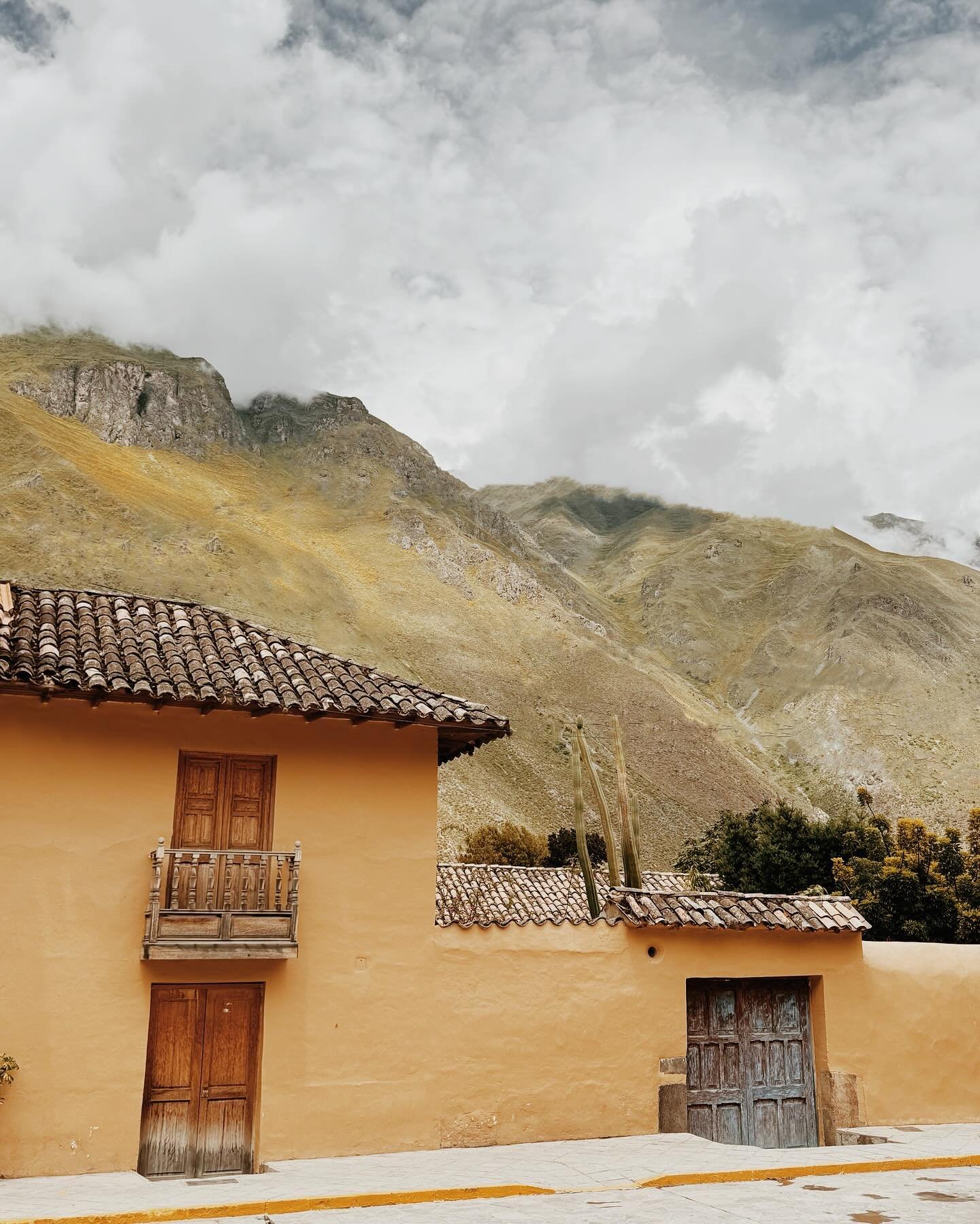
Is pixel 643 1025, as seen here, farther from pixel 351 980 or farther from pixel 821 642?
pixel 821 642

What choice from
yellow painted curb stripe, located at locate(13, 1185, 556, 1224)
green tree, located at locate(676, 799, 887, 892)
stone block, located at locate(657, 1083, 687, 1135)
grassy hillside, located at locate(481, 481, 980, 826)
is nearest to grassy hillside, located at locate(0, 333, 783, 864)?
grassy hillside, located at locate(481, 481, 980, 826)

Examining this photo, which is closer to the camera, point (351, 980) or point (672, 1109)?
point (351, 980)

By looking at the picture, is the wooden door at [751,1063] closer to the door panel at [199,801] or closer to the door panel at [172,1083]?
the door panel at [172,1083]

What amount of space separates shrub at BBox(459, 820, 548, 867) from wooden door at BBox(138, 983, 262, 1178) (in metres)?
26.8

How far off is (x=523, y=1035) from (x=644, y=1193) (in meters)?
2.99

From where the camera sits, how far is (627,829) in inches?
566

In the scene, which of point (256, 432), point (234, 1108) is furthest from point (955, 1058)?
point (256, 432)

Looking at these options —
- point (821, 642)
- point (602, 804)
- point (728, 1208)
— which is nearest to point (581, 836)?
point (602, 804)

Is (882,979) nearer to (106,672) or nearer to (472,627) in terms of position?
(106,672)

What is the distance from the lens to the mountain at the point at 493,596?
197 ft

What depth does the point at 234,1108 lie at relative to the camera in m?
9.95

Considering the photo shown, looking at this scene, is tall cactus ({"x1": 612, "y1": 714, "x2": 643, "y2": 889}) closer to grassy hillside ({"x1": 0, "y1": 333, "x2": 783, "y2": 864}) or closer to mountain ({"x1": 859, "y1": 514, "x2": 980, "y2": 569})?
grassy hillside ({"x1": 0, "y1": 333, "x2": 783, "y2": 864})

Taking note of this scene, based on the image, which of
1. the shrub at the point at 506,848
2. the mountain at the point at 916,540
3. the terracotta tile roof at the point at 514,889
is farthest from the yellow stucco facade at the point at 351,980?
the mountain at the point at 916,540

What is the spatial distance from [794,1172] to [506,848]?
2978cm
